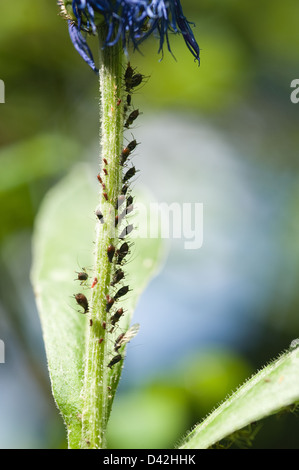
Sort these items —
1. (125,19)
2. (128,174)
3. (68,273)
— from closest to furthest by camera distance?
1. (125,19)
2. (128,174)
3. (68,273)

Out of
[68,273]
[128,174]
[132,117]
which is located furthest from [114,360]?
[68,273]

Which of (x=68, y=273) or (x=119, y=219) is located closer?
(x=119, y=219)

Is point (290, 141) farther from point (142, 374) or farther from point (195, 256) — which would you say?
point (142, 374)

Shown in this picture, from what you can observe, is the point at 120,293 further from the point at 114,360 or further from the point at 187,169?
the point at 187,169

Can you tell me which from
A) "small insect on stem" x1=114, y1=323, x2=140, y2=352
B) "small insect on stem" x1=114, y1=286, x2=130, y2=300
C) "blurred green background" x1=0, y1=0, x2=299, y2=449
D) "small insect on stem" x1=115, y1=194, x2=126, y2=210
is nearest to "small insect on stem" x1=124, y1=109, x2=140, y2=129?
"small insect on stem" x1=115, y1=194, x2=126, y2=210

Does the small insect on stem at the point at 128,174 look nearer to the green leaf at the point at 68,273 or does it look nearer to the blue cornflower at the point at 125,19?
the blue cornflower at the point at 125,19

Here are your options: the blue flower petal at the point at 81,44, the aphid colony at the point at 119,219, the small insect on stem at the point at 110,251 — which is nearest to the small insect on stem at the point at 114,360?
the aphid colony at the point at 119,219
